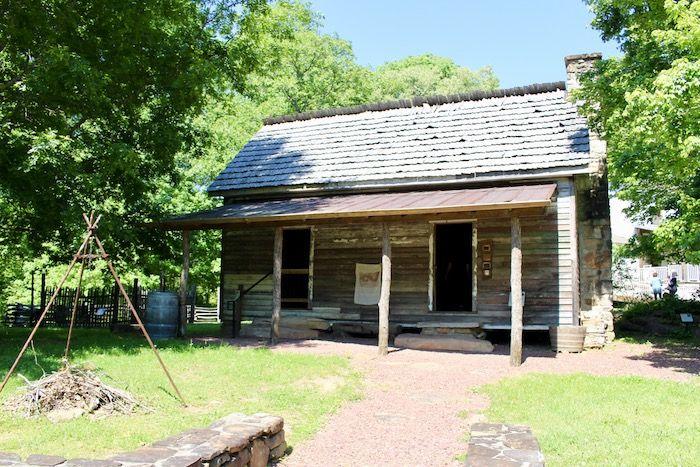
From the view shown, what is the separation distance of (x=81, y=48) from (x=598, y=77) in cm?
1114

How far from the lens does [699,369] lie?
33.3 ft

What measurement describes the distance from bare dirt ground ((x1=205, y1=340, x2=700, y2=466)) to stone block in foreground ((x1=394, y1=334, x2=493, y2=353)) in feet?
1.39

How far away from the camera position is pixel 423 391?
353 inches

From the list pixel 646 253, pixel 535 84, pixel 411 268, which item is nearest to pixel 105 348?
pixel 411 268

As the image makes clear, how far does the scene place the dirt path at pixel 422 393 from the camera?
6.27 meters

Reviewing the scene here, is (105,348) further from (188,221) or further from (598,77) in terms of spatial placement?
(598,77)

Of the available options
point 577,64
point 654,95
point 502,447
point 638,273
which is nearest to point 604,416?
point 502,447

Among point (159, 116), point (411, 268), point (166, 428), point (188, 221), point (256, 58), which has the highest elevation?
point (256, 58)

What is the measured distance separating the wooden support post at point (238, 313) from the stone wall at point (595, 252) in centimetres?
846

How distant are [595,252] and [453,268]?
4428mm

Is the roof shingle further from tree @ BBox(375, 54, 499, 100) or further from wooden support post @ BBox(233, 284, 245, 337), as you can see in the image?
tree @ BBox(375, 54, 499, 100)

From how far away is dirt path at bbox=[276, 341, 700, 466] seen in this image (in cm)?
627

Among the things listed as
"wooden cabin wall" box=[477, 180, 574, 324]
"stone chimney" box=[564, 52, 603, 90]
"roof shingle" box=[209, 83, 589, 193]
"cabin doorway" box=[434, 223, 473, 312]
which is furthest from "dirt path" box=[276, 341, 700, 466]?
"stone chimney" box=[564, 52, 603, 90]

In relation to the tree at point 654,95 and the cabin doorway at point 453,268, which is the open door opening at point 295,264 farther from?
the tree at point 654,95
